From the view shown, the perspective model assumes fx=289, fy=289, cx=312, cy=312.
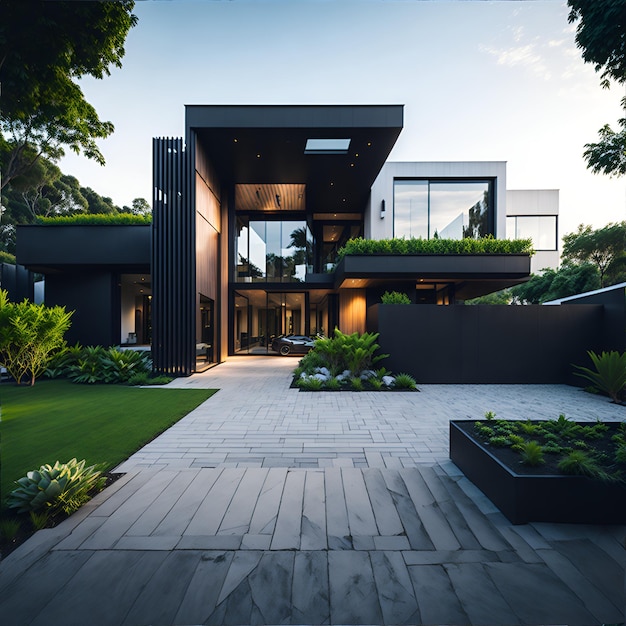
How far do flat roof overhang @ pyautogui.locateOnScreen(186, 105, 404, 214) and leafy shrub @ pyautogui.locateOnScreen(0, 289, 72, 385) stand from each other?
279 inches

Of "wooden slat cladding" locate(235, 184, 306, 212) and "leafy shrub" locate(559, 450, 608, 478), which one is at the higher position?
"wooden slat cladding" locate(235, 184, 306, 212)

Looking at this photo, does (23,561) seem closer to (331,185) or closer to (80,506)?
(80,506)

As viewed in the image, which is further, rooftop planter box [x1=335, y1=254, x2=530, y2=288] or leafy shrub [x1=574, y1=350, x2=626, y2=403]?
rooftop planter box [x1=335, y1=254, x2=530, y2=288]

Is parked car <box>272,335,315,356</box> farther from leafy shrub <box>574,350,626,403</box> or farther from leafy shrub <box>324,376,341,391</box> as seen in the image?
leafy shrub <box>574,350,626,403</box>

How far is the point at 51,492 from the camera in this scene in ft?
8.17

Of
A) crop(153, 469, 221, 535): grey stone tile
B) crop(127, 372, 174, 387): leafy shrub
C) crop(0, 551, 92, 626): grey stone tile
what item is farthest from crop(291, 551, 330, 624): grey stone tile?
crop(127, 372, 174, 387): leafy shrub

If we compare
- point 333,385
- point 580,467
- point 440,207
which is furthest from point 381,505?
point 440,207

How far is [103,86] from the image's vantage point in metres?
4.05

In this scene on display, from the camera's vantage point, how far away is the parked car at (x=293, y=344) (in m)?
15.4

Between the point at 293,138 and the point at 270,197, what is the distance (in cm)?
476

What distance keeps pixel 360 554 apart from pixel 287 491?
1.03 metres

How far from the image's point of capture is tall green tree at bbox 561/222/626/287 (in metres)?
20.9

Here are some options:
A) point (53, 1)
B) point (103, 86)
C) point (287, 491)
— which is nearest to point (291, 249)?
point (103, 86)

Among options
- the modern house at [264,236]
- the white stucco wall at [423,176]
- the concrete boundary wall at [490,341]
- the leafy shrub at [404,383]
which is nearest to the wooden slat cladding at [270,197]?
the modern house at [264,236]
